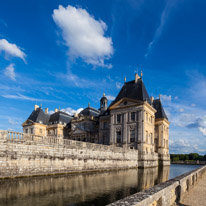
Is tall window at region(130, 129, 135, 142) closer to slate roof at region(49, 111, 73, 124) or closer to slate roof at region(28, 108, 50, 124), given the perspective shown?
slate roof at region(49, 111, 73, 124)

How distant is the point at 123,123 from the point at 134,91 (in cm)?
789

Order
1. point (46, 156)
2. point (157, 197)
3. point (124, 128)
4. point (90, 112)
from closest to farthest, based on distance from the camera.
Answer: point (157, 197)
point (46, 156)
point (124, 128)
point (90, 112)

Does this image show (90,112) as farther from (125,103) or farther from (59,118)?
(125,103)

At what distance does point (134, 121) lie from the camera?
44.8 meters

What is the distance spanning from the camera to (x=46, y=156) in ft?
70.1

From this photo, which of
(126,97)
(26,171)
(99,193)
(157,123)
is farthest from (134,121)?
(99,193)

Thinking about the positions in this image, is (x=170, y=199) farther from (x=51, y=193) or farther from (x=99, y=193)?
(x=51, y=193)

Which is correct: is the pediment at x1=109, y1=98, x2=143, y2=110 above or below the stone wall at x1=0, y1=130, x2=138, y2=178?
above

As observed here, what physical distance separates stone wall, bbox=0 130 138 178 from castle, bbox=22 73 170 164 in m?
14.2

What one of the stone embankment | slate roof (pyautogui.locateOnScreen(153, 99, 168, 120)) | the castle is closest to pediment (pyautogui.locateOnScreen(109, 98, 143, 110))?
the castle

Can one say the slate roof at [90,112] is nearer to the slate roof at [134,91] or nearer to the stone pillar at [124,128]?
the slate roof at [134,91]

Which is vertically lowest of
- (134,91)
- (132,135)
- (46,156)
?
(46,156)

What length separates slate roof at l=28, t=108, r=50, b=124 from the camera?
63.2 metres

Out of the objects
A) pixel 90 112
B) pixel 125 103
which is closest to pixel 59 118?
pixel 90 112
